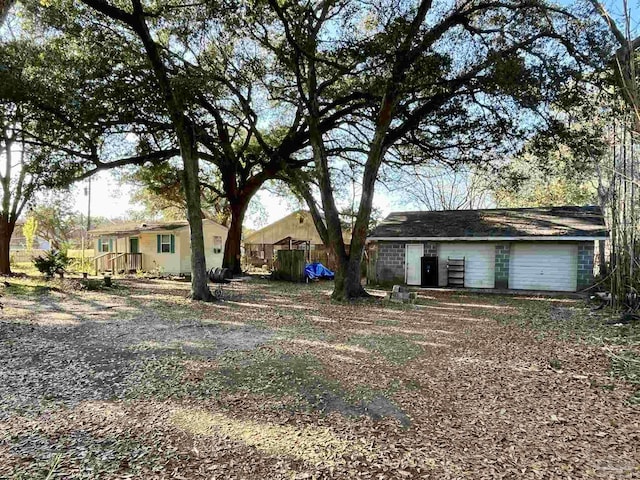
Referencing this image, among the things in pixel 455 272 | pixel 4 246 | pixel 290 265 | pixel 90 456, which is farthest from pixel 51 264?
pixel 90 456

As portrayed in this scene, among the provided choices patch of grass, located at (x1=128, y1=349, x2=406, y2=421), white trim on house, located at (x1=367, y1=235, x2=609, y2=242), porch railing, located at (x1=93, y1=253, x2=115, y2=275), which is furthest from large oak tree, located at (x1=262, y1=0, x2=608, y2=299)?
porch railing, located at (x1=93, y1=253, x2=115, y2=275)

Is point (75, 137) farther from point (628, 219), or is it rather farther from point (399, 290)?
point (628, 219)

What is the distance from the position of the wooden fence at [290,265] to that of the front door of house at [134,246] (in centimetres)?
807

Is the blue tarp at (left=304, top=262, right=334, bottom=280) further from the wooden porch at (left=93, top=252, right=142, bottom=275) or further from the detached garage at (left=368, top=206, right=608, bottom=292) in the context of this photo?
the wooden porch at (left=93, top=252, right=142, bottom=275)

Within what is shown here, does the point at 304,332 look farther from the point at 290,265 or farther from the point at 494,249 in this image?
the point at 290,265

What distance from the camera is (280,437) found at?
333 centimetres

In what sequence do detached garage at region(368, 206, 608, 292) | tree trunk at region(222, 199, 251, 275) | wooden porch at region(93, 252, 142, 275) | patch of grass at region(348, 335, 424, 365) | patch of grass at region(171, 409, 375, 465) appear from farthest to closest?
wooden porch at region(93, 252, 142, 275)
tree trunk at region(222, 199, 251, 275)
detached garage at region(368, 206, 608, 292)
patch of grass at region(348, 335, 424, 365)
patch of grass at region(171, 409, 375, 465)

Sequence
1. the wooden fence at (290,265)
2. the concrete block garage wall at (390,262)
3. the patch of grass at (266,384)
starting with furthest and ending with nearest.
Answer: the wooden fence at (290,265) → the concrete block garage wall at (390,262) → the patch of grass at (266,384)

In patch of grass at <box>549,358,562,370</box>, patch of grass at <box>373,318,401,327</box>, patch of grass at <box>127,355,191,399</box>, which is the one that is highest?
patch of grass at <box>127,355,191,399</box>

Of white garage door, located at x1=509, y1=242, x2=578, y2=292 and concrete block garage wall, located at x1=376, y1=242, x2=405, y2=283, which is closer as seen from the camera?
white garage door, located at x1=509, y1=242, x2=578, y2=292

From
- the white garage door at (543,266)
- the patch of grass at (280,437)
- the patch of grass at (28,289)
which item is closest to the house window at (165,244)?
the patch of grass at (28,289)

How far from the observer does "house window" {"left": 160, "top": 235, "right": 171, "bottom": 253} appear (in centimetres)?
2044

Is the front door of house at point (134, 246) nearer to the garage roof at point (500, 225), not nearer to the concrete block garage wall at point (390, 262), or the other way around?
the garage roof at point (500, 225)

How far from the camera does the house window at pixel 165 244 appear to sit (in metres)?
20.4
